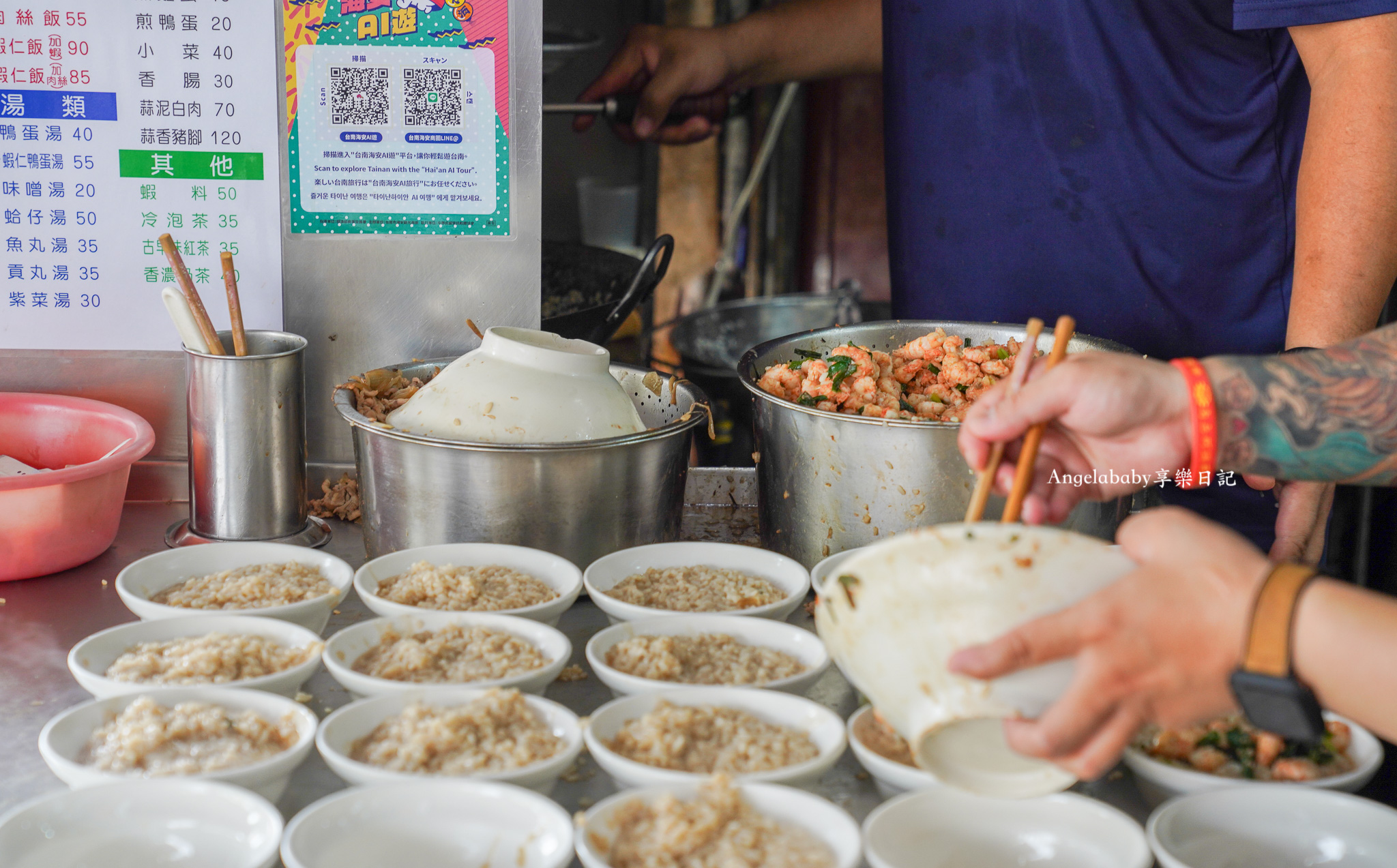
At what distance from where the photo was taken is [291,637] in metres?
1.48

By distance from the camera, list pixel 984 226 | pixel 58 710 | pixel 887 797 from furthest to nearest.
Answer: pixel 984 226 → pixel 58 710 → pixel 887 797

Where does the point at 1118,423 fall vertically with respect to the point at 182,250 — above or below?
below

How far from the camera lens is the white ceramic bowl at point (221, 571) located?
1522mm

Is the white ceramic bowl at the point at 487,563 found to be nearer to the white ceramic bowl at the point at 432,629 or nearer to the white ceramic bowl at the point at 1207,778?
the white ceramic bowl at the point at 432,629

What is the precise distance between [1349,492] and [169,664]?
2.30 metres

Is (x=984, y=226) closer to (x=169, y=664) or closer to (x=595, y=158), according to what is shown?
(x=169, y=664)

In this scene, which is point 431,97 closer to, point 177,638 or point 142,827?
point 177,638

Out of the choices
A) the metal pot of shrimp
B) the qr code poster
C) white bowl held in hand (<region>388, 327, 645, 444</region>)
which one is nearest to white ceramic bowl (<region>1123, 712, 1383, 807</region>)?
the metal pot of shrimp

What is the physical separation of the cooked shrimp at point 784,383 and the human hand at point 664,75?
4.06 ft

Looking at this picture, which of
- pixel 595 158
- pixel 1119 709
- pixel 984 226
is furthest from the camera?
pixel 595 158

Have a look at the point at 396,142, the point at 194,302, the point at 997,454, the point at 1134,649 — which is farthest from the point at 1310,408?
the point at 194,302

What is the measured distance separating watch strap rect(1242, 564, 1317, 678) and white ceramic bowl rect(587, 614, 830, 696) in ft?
1.78

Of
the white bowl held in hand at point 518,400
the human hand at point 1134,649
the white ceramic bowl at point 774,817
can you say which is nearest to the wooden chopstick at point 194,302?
the white bowl held in hand at point 518,400

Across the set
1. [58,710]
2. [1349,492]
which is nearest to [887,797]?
[58,710]
